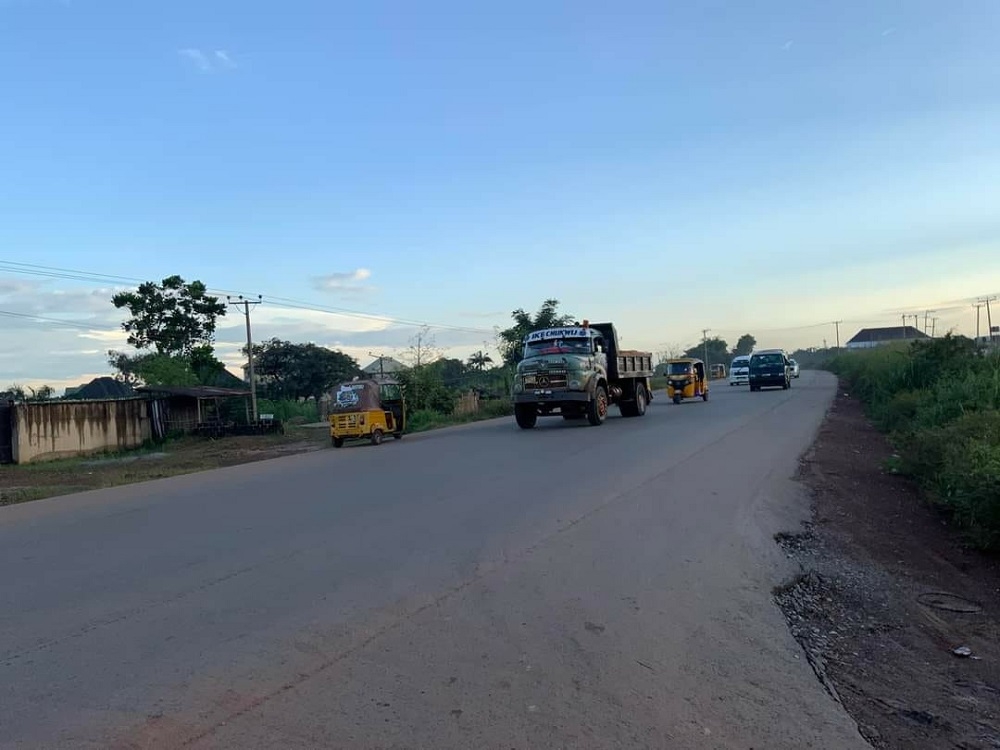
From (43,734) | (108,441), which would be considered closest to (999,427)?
(43,734)

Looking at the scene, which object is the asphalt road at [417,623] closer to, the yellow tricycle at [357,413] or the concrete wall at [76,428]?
the yellow tricycle at [357,413]

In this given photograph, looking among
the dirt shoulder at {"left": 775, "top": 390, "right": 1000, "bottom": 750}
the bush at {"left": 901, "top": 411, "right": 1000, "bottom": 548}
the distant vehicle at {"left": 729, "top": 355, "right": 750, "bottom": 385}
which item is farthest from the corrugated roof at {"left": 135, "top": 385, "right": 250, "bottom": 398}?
the distant vehicle at {"left": 729, "top": 355, "right": 750, "bottom": 385}

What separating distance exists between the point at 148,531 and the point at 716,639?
7052 millimetres

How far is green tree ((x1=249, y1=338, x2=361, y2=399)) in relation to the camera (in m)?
59.7

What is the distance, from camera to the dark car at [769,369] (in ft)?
138

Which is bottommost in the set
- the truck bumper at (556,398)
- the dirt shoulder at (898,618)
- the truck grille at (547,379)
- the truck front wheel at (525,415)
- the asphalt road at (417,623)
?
the dirt shoulder at (898,618)

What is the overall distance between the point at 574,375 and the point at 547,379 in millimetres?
784

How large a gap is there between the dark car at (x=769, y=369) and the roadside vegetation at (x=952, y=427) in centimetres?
1399

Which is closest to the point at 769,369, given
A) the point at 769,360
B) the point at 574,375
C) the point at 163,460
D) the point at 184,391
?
the point at 769,360

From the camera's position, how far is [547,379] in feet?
70.8

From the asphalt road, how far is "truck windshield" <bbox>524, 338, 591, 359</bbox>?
37.7 feet

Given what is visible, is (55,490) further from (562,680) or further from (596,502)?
(562,680)

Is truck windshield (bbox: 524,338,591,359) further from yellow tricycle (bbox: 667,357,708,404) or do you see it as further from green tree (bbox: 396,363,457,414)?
yellow tricycle (bbox: 667,357,708,404)

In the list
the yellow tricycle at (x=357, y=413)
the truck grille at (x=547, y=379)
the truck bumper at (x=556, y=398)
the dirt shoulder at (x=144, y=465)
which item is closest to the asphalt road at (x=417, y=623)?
the dirt shoulder at (x=144, y=465)
